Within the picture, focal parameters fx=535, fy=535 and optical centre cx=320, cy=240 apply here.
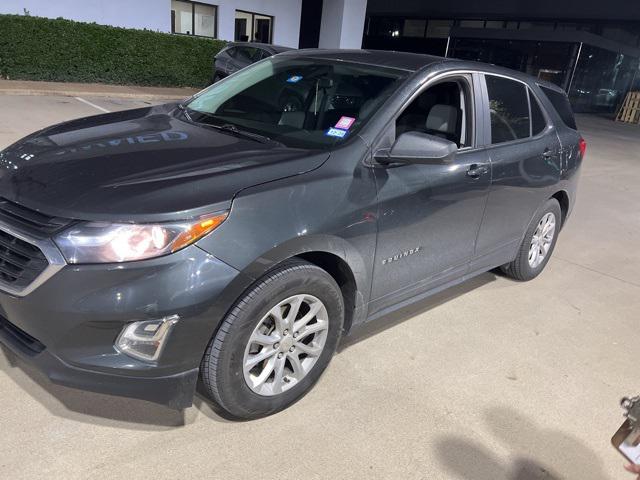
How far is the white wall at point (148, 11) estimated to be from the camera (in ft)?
46.2

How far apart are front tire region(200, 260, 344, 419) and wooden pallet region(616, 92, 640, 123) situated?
2675 centimetres

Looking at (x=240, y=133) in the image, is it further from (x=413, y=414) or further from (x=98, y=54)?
(x=98, y=54)

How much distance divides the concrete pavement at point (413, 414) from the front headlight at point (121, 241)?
906mm

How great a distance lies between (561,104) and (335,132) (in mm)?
2777

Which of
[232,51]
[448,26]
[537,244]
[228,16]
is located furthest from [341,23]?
[537,244]

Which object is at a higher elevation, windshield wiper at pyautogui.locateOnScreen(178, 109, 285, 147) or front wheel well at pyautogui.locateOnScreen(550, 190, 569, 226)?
windshield wiper at pyautogui.locateOnScreen(178, 109, 285, 147)

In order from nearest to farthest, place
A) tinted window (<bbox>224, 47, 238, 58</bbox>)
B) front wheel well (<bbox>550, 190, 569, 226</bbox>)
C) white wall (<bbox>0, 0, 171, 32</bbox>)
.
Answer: front wheel well (<bbox>550, 190, 569, 226</bbox>), tinted window (<bbox>224, 47, 238, 58</bbox>), white wall (<bbox>0, 0, 171, 32</bbox>)

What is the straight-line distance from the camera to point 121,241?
2.11 meters

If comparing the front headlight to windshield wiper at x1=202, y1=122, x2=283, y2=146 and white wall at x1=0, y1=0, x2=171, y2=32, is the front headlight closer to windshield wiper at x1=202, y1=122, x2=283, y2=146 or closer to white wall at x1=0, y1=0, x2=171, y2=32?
windshield wiper at x1=202, y1=122, x2=283, y2=146

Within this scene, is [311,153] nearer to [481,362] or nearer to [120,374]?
[120,374]

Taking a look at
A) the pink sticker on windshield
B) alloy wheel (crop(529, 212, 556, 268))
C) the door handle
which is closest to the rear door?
the door handle

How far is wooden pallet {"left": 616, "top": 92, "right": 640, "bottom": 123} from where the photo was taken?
24531 millimetres

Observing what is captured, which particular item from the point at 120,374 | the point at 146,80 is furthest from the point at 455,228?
the point at 146,80

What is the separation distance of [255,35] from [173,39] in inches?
190
